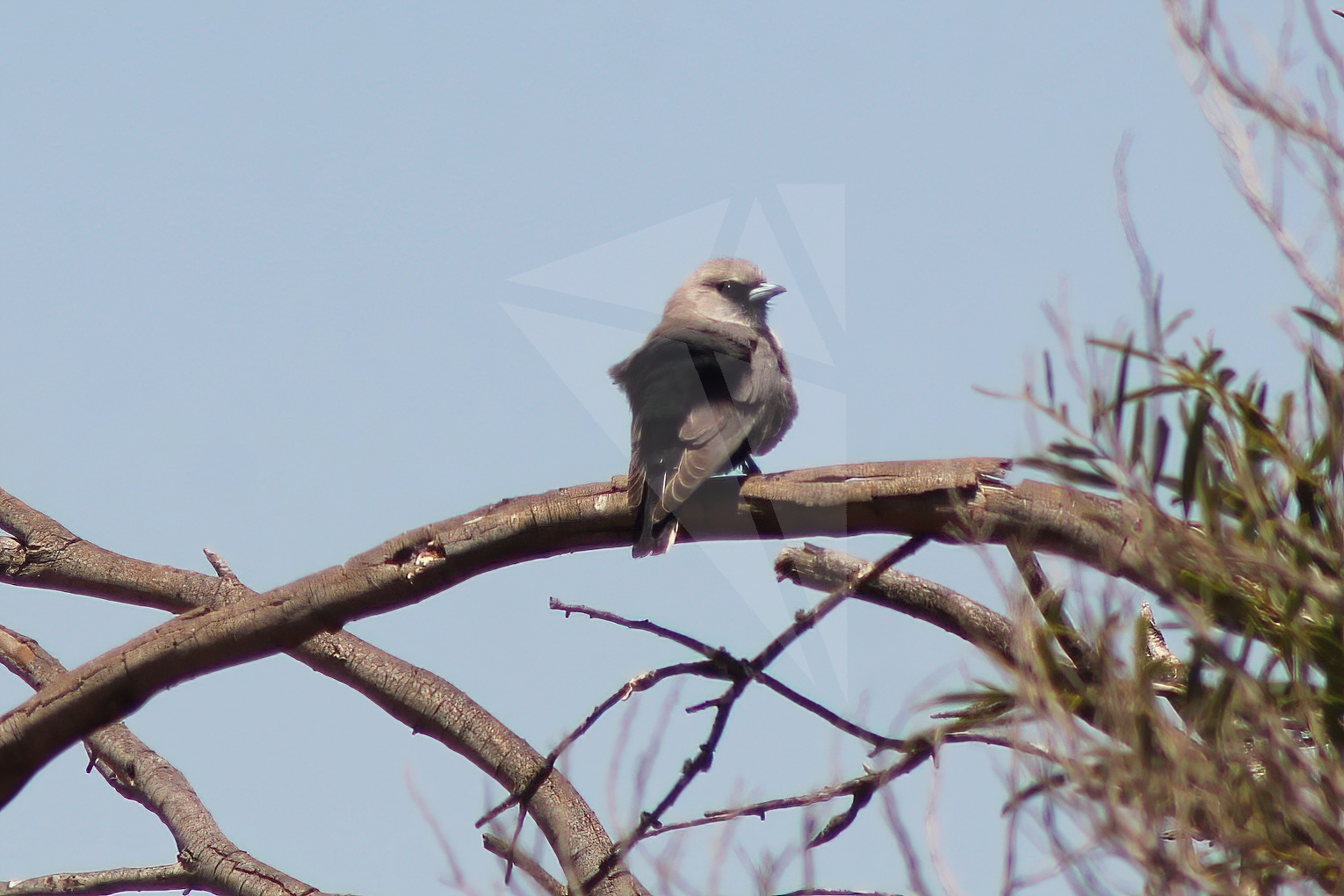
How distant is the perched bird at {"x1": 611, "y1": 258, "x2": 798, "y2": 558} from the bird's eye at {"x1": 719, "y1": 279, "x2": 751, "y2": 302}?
400 mm

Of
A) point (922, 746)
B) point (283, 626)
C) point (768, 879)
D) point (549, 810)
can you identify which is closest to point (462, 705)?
point (549, 810)

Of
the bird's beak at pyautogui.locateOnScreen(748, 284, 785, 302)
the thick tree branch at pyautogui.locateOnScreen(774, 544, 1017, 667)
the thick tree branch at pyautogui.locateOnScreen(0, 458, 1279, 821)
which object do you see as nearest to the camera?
the thick tree branch at pyautogui.locateOnScreen(0, 458, 1279, 821)

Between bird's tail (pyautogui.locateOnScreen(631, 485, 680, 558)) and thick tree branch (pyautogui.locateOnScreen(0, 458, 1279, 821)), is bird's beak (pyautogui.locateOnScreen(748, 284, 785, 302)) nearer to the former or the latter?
bird's tail (pyautogui.locateOnScreen(631, 485, 680, 558))

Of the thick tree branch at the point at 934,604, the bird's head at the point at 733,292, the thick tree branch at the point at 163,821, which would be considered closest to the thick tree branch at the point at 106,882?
the thick tree branch at the point at 163,821

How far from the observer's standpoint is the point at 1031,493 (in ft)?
10.6

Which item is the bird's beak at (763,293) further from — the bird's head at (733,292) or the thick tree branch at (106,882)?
the thick tree branch at (106,882)

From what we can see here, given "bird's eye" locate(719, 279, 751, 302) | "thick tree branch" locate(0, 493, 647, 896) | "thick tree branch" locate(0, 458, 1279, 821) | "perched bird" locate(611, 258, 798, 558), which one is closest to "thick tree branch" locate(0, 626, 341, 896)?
"thick tree branch" locate(0, 493, 647, 896)

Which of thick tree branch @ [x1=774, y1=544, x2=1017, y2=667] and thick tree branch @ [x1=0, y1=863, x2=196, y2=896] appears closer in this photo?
thick tree branch @ [x1=774, y1=544, x2=1017, y2=667]

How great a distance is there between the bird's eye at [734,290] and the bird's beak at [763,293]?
0.04 meters

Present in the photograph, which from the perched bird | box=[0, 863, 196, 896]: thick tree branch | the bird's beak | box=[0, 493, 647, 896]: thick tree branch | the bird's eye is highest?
the bird's eye

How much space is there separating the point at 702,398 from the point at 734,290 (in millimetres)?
1616

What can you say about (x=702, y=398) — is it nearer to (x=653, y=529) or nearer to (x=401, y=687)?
(x=653, y=529)

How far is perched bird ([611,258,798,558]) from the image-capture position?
4707 millimetres

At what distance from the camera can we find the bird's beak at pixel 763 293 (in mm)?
6676
